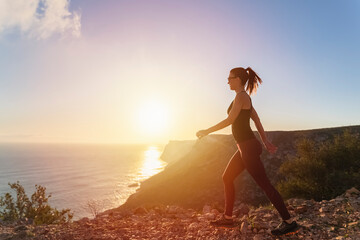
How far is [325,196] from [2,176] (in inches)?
4743

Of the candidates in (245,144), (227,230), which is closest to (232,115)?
(245,144)

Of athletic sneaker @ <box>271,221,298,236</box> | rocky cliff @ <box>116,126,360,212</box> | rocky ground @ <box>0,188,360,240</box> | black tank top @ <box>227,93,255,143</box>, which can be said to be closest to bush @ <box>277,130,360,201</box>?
rocky ground @ <box>0,188,360,240</box>

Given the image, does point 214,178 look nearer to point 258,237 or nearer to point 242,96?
point 258,237

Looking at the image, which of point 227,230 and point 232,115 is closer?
point 232,115

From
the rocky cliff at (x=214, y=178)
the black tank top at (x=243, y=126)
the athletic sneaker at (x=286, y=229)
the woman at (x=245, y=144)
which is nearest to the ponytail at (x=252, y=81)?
the woman at (x=245, y=144)

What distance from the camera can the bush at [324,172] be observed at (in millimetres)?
10477

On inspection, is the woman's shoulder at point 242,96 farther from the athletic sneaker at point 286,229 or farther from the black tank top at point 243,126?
the athletic sneaker at point 286,229

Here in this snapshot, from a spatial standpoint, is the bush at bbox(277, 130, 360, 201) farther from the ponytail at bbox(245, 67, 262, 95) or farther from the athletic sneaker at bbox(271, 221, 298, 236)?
the ponytail at bbox(245, 67, 262, 95)

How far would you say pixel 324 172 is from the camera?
13.1m

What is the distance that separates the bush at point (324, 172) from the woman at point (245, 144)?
840 centimetres

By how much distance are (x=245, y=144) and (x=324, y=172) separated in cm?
1313

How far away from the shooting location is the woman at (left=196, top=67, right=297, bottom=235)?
3.12 m

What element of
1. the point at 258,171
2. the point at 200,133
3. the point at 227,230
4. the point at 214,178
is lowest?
the point at 214,178

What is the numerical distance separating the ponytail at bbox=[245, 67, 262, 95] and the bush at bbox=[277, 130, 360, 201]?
892cm
